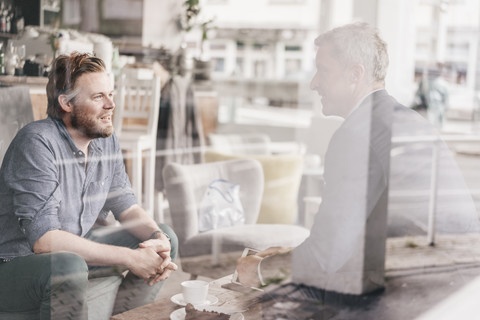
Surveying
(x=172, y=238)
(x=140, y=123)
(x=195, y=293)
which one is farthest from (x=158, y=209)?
(x=140, y=123)

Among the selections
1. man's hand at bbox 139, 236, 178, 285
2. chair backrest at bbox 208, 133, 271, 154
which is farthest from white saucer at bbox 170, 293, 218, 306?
chair backrest at bbox 208, 133, 271, 154

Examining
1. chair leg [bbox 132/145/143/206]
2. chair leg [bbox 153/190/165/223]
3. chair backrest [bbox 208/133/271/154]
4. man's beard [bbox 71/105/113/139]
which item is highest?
man's beard [bbox 71/105/113/139]

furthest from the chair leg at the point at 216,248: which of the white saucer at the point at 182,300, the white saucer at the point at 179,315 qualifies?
the white saucer at the point at 179,315

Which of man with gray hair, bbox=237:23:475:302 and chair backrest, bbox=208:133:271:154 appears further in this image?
chair backrest, bbox=208:133:271:154

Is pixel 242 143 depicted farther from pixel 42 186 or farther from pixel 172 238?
pixel 42 186

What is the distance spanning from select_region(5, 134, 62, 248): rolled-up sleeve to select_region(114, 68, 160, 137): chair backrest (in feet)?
2.16

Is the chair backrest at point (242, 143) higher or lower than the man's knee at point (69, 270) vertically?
higher

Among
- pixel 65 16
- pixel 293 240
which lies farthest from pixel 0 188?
pixel 65 16

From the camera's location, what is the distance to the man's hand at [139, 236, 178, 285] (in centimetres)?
211

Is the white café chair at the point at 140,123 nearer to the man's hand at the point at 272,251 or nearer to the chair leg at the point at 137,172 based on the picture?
the chair leg at the point at 137,172

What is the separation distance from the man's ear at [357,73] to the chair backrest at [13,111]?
1107 millimetres

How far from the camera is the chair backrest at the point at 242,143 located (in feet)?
11.3

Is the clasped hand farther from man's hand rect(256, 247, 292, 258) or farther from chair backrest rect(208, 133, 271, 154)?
chair backrest rect(208, 133, 271, 154)

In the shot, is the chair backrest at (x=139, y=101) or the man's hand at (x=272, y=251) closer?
the man's hand at (x=272, y=251)
